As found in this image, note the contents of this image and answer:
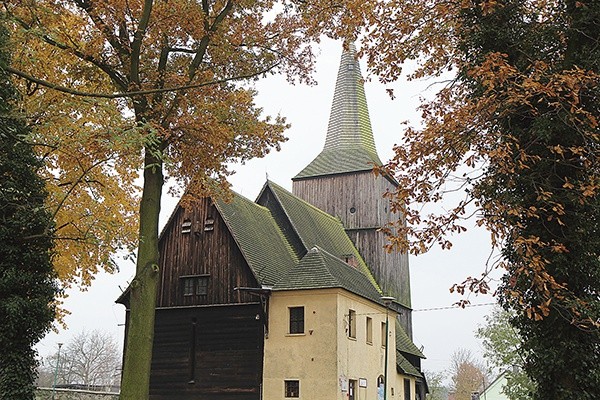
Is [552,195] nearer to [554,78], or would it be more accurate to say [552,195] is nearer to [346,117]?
[554,78]

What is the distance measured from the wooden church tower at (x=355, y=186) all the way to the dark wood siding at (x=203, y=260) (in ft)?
40.6

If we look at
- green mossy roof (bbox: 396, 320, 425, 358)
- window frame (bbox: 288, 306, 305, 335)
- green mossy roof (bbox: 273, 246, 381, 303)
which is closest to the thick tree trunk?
green mossy roof (bbox: 273, 246, 381, 303)

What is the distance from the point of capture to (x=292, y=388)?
25.2 m

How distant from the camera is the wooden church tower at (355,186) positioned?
1561 inches

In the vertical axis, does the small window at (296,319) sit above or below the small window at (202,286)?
below

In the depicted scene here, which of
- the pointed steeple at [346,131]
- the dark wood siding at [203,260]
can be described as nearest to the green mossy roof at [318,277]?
the dark wood siding at [203,260]

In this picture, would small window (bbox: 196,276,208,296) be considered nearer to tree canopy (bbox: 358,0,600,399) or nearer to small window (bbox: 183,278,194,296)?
small window (bbox: 183,278,194,296)

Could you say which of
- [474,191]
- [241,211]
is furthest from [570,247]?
[241,211]

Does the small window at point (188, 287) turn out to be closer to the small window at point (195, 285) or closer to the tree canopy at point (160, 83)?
the small window at point (195, 285)

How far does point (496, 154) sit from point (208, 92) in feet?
26.4

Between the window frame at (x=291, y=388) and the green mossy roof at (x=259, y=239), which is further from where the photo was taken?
the green mossy roof at (x=259, y=239)

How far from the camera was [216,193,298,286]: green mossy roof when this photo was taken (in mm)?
27078

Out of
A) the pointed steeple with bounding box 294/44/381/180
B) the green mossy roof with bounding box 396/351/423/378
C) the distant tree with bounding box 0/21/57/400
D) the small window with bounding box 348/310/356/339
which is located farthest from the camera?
the pointed steeple with bounding box 294/44/381/180

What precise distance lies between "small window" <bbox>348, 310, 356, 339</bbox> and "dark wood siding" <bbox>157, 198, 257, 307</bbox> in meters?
3.92
